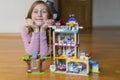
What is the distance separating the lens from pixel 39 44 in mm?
1993

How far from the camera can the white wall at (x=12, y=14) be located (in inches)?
124

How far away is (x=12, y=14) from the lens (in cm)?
318

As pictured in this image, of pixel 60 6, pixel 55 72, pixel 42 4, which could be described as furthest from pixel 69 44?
pixel 60 6

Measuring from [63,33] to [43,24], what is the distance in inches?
14.1

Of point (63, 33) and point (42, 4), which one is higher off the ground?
point (42, 4)

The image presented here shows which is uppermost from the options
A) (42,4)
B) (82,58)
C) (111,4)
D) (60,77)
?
Answer: (111,4)

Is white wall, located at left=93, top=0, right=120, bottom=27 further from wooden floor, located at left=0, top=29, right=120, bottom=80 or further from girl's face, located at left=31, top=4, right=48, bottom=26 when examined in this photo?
girl's face, located at left=31, top=4, right=48, bottom=26

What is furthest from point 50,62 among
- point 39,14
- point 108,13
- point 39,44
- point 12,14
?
point 108,13

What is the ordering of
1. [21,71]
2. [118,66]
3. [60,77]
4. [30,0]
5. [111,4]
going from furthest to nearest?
1. [111,4]
2. [30,0]
3. [118,66]
4. [21,71]
5. [60,77]

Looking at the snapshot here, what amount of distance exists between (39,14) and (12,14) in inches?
48.4

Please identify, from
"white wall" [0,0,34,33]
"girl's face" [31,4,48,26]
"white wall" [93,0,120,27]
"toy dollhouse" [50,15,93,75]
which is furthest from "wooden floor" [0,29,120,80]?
"white wall" [93,0,120,27]

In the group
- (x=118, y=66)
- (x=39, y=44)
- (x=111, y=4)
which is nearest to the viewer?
(x=118, y=66)

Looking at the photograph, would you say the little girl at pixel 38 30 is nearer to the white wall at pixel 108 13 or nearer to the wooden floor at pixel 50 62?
the wooden floor at pixel 50 62

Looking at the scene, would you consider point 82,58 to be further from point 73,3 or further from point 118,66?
point 73,3
